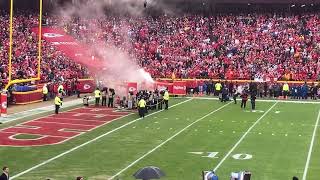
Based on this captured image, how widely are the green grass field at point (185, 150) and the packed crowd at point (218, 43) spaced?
13.8 m

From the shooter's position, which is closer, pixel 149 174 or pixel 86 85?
pixel 149 174

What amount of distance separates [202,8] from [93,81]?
15.0 metres

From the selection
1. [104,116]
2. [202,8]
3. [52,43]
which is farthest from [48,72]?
[202,8]

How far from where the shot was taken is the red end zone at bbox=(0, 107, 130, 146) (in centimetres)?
2294

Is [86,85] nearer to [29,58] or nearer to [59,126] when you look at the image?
[29,58]

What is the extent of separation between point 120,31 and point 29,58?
351 inches

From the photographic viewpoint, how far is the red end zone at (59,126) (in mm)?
22944

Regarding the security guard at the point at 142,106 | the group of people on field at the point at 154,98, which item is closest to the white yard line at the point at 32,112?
the group of people on field at the point at 154,98

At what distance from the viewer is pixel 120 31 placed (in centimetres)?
4903

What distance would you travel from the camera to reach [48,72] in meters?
41.1

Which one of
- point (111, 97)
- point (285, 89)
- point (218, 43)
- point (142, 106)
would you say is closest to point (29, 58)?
point (111, 97)

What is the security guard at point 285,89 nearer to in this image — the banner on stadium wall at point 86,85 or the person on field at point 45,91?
the banner on stadium wall at point 86,85

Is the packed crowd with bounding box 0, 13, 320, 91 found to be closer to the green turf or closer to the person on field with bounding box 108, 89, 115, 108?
the person on field with bounding box 108, 89, 115, 108

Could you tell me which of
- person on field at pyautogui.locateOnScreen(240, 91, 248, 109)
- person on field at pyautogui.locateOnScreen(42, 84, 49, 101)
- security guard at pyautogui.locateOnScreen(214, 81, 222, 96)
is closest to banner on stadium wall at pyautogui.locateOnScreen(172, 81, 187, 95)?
security guard at pyautogui.locateOnScreen(214, 81, 222, 96)
